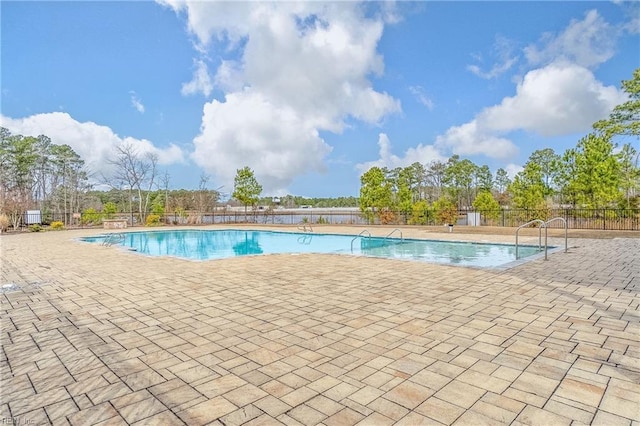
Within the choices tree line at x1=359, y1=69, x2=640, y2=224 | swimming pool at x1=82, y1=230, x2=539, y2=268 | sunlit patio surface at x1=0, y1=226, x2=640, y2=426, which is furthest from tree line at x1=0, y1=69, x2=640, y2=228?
sunlit patio surface at x1=0, y1=226, x2=640, y2=426

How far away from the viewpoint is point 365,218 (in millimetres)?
21391

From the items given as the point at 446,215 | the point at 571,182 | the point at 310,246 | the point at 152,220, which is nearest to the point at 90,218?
the point at 152,220

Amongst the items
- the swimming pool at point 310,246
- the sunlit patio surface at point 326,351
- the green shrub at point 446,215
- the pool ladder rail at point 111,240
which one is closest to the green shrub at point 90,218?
the swimming pool at point 310,246

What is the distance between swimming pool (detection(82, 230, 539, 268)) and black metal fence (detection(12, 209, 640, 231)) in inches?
214

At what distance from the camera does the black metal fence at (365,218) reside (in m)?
16.2

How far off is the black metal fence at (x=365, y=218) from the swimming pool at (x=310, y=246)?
543 centimetres

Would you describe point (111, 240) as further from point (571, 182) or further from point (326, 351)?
point (571, 182)

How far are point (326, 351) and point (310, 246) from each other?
1007cm

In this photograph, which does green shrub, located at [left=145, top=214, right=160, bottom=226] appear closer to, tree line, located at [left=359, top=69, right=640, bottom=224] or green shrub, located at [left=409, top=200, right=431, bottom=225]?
tree line, located at [left=359, top=69, right=640, bottom=224]

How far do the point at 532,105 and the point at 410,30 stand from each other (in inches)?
344

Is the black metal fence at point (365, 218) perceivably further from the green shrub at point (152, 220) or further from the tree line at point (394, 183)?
the tree line at point (394, 183)

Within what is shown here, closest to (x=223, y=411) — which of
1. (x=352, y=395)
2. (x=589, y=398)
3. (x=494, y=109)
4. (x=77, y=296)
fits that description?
(x=352, y=395)

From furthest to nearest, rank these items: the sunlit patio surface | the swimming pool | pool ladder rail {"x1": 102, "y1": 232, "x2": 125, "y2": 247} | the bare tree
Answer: the bare tree → pool ladder rail {"x1": 102, "y1": 232, "x2": 125, "y2": 247} → the swimming pool → the sunlit patio surface

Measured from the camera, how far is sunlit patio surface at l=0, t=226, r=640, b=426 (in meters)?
1.90
